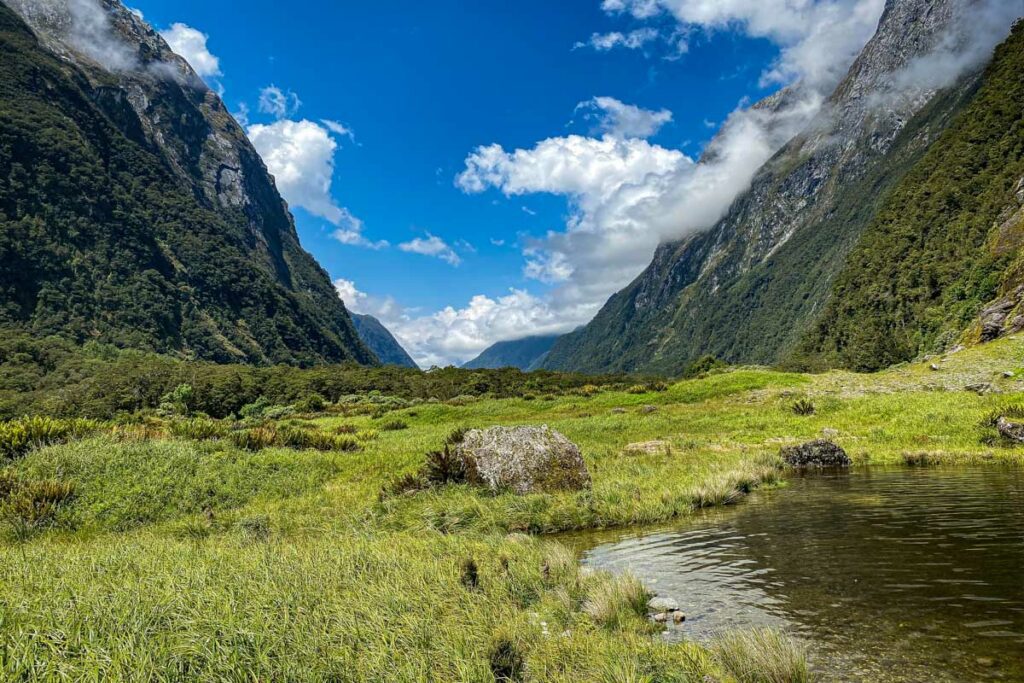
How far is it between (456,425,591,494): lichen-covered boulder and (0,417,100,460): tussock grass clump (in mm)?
15702

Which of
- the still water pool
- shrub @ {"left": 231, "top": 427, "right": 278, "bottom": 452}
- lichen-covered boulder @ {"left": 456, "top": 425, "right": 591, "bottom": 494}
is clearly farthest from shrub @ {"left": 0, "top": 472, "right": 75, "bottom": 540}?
the still water pool

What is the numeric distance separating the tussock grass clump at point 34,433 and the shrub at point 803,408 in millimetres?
36899

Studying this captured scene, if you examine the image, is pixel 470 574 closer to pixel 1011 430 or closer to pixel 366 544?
pixel 366 544

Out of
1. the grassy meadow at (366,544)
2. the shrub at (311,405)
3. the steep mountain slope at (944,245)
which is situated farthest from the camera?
the steep mountain slope at (944,245)

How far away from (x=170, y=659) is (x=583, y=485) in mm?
13585

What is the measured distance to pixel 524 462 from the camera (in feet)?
58.6

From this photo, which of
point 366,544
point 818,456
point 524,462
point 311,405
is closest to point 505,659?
point 366,544

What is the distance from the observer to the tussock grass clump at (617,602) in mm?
7465

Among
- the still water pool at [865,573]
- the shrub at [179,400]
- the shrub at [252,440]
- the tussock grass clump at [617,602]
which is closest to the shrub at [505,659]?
the tussock grass clump at [617,602]

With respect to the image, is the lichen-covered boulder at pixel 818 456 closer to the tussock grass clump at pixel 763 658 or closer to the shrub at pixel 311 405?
the tussock grass clump at pixel 763 658

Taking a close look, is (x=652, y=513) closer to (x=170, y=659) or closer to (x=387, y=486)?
(x=387, y=486)

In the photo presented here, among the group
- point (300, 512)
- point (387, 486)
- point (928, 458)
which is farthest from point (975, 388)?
point (300, 512)

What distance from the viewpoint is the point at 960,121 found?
107m

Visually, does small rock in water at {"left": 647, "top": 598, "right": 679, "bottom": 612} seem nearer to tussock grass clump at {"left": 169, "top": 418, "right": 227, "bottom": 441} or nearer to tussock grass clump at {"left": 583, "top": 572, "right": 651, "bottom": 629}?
tussock grass clump at {"left": 583, "top": 572, "right": 651, "bottom": 629}
